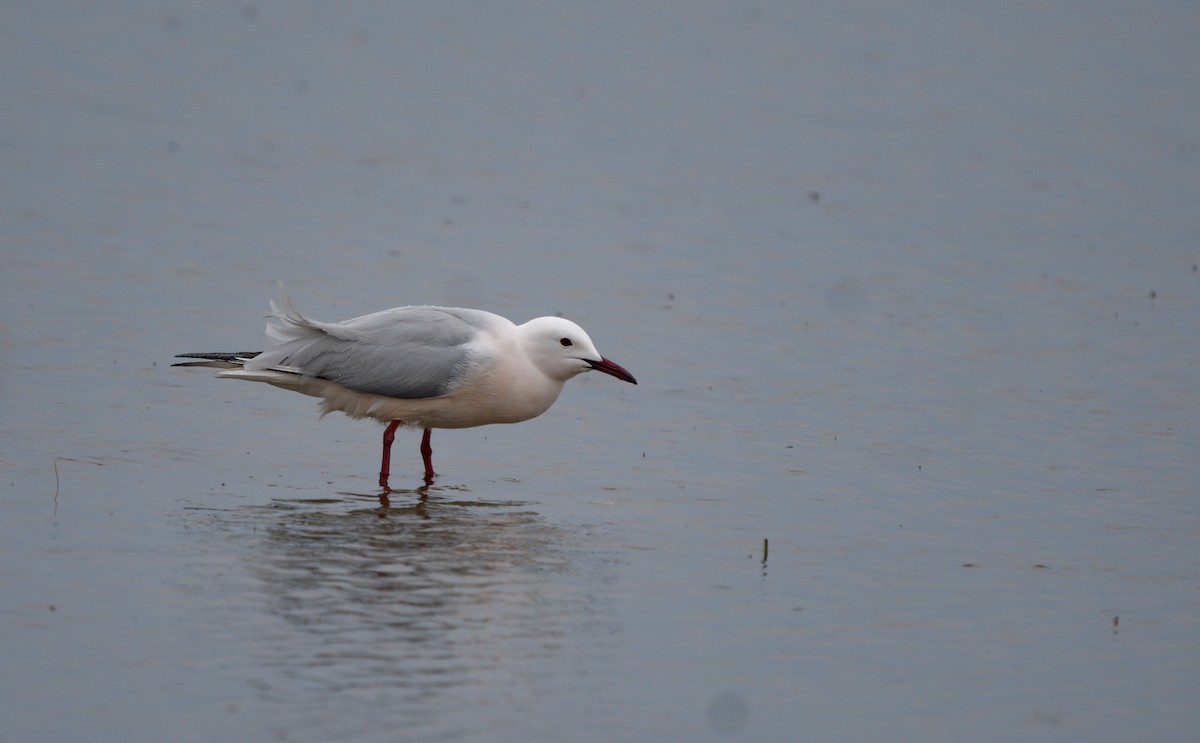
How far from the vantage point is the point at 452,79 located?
25406mm

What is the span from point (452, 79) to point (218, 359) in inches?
587

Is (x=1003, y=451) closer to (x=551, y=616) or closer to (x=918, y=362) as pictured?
(x=918, y=362)

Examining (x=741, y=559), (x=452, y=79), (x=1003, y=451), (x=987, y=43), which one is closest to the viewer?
(x=741, y=559)

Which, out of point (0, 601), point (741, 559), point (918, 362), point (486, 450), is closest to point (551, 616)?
point (741, 559)

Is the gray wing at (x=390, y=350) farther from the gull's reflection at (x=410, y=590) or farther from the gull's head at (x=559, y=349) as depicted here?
the gull's reflection at (x=410, y=590)

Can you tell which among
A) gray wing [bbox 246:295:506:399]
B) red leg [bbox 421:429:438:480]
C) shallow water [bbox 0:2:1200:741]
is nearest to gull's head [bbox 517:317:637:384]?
gray wing [bbox 246:295:506:399]

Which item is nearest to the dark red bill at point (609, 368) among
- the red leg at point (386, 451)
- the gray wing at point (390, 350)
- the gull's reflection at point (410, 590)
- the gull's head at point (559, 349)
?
the gull's head at point (559, 349)

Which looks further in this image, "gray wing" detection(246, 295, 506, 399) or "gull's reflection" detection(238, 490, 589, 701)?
"gray wing" detection(246, 295, 506, 399)

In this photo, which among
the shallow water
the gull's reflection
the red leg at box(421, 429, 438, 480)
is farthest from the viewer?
the red leg at box(421, 429, 438, 480)

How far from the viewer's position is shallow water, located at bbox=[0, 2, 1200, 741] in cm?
750

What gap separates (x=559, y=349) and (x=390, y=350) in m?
1.05

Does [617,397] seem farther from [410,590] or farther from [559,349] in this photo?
[410,590]

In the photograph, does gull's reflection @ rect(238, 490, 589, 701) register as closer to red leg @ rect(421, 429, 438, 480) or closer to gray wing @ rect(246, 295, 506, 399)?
red leg @ rect(421, 429, 438, 480)

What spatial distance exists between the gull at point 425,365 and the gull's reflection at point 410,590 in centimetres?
67
